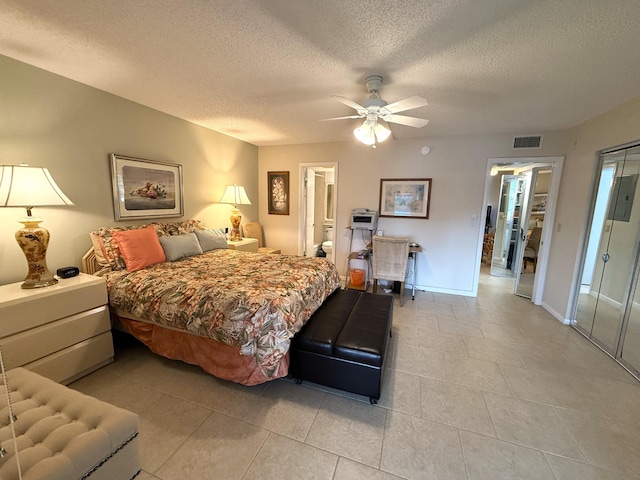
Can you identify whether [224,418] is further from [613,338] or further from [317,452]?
[613,338]

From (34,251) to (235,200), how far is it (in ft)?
7.84

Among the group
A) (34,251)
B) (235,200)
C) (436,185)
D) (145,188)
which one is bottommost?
(34,251)

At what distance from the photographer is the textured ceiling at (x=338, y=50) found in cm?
147

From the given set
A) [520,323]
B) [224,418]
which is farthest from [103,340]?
[520,323]

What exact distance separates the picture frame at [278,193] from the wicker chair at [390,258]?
2.08 meters

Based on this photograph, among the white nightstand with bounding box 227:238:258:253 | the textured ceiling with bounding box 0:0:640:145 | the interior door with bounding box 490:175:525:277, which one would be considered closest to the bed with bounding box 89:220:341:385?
the white nightstand with bounding box 227:238:258:253

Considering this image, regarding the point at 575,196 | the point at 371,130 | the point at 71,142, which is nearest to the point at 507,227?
the point at 575,196

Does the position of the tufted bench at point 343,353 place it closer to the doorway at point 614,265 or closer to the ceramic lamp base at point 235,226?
→ the doorway at point 614,265

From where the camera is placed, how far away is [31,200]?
186 cm

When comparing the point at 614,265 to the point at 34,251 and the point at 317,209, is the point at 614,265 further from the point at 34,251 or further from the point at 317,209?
the point at 34,251

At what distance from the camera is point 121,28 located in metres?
1.67

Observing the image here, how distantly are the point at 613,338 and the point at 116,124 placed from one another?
219 inches

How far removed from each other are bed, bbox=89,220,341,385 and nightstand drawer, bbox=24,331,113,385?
0.80 feet

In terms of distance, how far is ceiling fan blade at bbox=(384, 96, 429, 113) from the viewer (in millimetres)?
1933
